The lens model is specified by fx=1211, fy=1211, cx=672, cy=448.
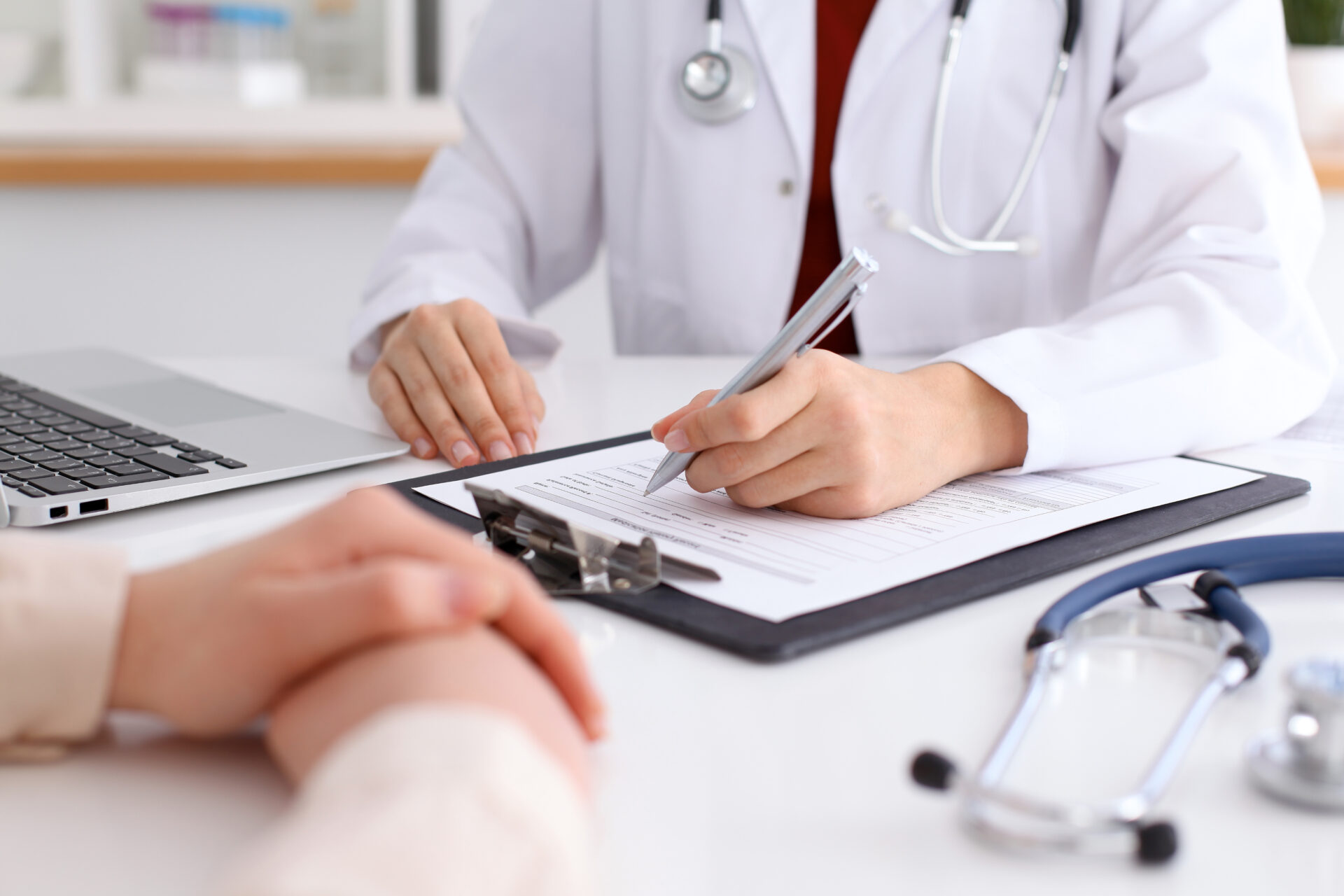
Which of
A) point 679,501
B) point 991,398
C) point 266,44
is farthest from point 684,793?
point 266,44

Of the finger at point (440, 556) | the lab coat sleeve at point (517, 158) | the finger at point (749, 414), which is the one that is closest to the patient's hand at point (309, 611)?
the finger at point (440, 556)

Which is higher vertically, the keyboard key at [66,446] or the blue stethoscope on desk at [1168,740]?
the keyboard key at [66,446]

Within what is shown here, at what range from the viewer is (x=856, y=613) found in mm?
470

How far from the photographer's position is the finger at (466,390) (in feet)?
2.45

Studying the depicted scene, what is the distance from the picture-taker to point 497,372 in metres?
0.81

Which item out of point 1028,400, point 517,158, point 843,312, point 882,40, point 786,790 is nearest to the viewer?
point 786,790

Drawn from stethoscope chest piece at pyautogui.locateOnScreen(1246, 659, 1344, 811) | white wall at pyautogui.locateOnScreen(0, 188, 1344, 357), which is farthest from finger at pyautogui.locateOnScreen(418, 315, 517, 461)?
white wall at pyautogui.locateOnScreen(0, 188, 1344, 357)

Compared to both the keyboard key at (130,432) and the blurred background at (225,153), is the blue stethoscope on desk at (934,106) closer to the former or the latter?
the keyboard key at (130,432)

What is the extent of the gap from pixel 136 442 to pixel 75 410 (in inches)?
4.2

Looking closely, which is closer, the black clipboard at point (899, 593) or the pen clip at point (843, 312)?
the black clipboard at point (899, 593)

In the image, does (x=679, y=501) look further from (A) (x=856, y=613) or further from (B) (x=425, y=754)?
(B) (x=425, y=754)

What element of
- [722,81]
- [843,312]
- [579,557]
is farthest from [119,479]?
[722,81]

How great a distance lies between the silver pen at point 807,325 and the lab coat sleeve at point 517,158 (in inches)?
21.7

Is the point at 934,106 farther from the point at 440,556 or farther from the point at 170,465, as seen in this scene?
the point at 440,556
